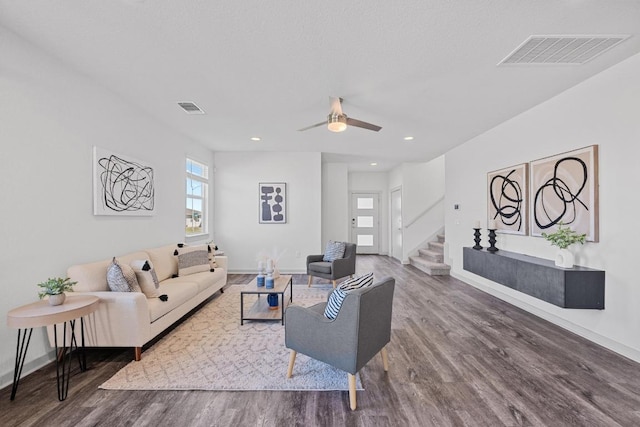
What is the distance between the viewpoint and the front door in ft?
29.0

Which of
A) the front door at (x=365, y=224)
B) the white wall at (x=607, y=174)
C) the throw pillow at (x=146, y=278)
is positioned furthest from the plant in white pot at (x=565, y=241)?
the front door at (x=365, y=224)

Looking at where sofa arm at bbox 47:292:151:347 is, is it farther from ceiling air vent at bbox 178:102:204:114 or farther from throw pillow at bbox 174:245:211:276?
ceiling air vent at bbox 178:102:204:114

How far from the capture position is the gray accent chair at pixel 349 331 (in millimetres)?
1807

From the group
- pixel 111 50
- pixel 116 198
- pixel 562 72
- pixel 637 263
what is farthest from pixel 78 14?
pixel 637 263

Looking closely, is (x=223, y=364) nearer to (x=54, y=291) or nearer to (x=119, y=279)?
(x=119, y=279)

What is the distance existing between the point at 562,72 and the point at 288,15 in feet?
8.78

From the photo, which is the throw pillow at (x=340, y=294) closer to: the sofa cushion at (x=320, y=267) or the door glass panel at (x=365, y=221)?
the sofa cushion at (x=320, y=267)

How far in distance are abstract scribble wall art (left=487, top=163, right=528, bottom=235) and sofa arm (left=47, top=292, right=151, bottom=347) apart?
453 centimetres

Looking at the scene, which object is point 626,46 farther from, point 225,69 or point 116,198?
point 116,198

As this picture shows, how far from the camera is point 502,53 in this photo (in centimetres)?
230

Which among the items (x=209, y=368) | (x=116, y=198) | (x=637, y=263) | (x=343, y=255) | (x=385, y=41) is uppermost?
(x=385, y=41)

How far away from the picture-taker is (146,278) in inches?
110

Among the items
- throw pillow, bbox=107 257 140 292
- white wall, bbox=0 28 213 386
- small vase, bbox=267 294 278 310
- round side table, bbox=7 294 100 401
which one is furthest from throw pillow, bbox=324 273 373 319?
white wall, bbox=0 28 213 386

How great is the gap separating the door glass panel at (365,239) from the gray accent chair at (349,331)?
670 centimetres
